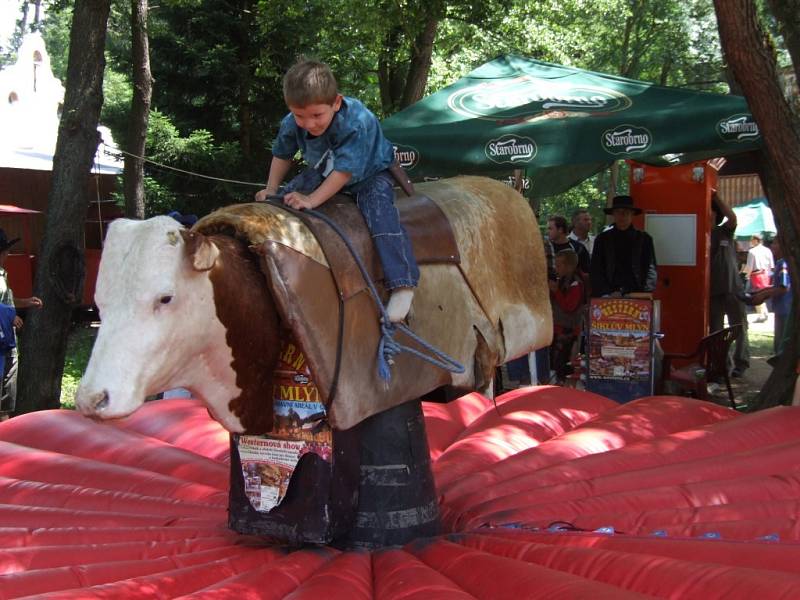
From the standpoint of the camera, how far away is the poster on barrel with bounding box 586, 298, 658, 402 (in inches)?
294

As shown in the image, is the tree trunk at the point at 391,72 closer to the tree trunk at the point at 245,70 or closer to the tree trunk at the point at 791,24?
the tree trunk at the point at 245,70

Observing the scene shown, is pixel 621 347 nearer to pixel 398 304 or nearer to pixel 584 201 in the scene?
pixel 398 304

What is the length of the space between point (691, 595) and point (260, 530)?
1.33m

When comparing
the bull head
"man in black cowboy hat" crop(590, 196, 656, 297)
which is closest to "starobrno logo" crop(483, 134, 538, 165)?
"man in black cowboy hat" crop(590, 196, 656, 297)

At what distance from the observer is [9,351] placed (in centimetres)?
782

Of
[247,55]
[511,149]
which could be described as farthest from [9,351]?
[247,55]

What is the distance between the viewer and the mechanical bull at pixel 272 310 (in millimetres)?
2328

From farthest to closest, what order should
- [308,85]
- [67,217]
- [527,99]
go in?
1. [67,217]
2. [527,99]
3. [308,85]

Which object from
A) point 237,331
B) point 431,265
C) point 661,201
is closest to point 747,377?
point 661,201

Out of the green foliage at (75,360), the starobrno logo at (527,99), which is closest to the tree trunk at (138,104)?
the green foliage at (75,360)

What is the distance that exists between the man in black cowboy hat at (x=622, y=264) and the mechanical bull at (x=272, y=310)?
15.4ft

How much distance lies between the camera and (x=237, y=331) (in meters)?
2.61

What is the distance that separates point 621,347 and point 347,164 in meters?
5.24

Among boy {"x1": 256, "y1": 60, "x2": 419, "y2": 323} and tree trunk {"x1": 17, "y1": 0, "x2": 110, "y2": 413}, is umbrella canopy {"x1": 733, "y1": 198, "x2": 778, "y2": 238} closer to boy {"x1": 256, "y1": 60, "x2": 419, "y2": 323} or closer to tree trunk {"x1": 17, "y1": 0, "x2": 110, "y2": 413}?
tree trunk {"x1": 17, "y1": 0, "x2": 110, "y2": 413}
